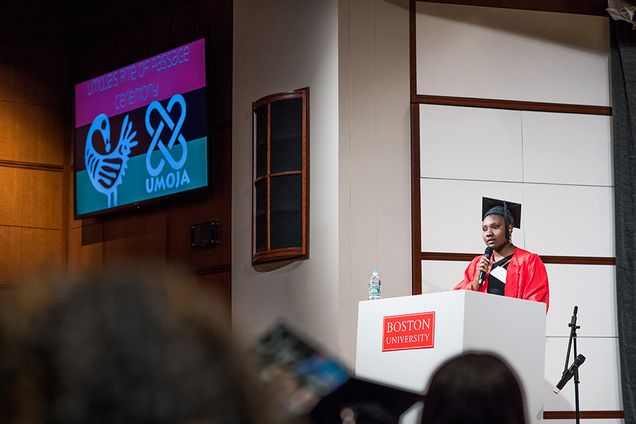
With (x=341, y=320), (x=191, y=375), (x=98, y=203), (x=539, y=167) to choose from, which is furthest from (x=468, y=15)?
(x=191, y=375)

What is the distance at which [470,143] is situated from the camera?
6598 mm

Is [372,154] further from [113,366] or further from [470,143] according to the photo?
[113,366]

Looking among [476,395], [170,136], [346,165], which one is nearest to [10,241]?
[170,136]

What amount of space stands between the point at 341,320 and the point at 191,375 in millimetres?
5909

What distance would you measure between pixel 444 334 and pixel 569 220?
8.51 ft

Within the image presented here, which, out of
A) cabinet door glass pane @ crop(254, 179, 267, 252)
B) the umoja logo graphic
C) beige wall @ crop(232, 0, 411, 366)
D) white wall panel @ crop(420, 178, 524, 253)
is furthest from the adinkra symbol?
white wall panel @ crop(420, 178, 524, 253)

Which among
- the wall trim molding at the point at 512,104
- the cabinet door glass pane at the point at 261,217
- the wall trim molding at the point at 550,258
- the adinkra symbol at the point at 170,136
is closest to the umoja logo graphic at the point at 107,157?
the adinkra symbol at the point at 170,136

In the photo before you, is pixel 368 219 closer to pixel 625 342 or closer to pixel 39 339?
pixel 625 342

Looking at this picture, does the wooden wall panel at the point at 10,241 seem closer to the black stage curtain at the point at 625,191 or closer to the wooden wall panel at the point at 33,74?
the wooden wall panel at the point at 33,74

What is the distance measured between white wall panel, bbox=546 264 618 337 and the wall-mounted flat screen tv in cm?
253

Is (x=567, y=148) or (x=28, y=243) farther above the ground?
(x=567, y=148)

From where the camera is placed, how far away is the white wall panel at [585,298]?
21.4 ft

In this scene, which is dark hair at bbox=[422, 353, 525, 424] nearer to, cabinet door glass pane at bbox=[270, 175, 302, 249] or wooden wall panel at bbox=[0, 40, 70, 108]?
cabinet door glass pane at bbox=[270, 175, 302, 249]

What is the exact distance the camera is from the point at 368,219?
6379mm
